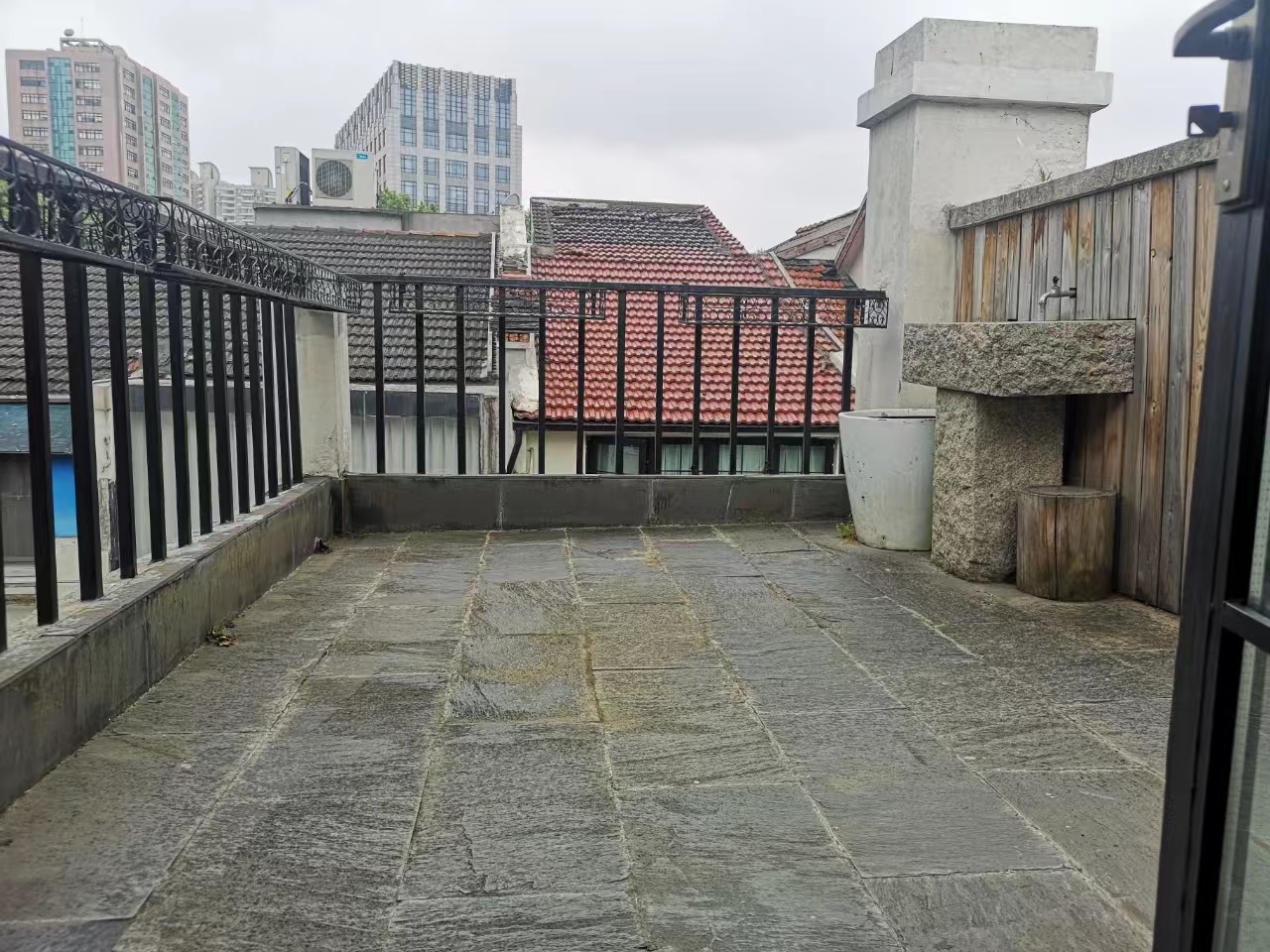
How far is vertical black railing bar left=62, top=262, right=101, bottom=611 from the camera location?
8.04 feet

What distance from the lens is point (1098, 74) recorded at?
5.08 metres

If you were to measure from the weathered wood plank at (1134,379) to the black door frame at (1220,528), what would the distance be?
2967 millimetres

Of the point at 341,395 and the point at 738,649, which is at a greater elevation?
the point at 341,395

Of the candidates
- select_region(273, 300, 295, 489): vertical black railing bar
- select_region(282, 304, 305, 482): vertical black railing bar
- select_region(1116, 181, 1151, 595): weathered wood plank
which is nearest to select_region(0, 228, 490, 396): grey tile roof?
select_region(282, 304, 305, 482): vertical black railing bar

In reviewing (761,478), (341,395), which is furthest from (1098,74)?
(341,395)

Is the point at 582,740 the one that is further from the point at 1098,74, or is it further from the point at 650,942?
the point at 1098,74

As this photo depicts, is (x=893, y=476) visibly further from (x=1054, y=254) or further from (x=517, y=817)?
(x=517, y=817)

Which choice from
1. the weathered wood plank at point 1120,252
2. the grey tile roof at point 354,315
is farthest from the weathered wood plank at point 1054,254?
the grey tile roof at point 354,315

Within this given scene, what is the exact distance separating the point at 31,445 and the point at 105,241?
1.85 feet

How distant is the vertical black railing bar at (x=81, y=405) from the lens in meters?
2.45

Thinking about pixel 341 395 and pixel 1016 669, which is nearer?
pixel 1016 669

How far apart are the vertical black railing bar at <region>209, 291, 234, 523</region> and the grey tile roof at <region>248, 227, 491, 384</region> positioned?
6.11m

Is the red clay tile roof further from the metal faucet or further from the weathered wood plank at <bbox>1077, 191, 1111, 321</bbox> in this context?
the weathered wood plank at <bbox>1077, 191, 1111, 321</bbox>

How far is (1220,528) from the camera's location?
1083 millimetres
